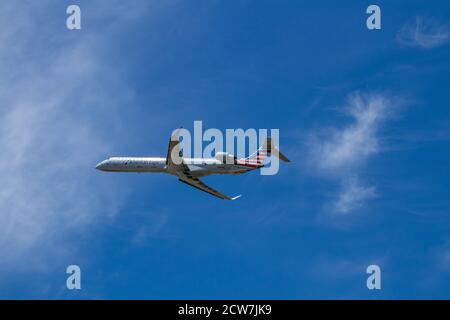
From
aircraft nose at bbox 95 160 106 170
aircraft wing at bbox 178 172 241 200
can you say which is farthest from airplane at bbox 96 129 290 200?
aircraft nose at bbox 95 160 106 170

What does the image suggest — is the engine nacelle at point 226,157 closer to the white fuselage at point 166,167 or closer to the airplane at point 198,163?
the airplane at point 198,163

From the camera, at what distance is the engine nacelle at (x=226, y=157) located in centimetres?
13575

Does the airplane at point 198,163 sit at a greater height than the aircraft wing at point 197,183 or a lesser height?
greater

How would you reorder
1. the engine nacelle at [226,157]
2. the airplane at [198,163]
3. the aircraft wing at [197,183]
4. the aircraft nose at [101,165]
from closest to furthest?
the engine nacelle at [226,157] < the airplane at [198,163] < the aircraft wing at [197,183] < the aircraft nose at [101,165]

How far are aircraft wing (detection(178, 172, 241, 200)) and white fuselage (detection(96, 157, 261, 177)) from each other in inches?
66.9

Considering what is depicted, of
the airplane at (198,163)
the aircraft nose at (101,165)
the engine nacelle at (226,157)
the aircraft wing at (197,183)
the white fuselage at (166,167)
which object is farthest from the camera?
the aircraft nose at (101,165)

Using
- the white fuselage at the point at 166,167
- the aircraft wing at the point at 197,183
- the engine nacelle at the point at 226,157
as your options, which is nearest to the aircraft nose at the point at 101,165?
the white fuselage at the point at 166,167

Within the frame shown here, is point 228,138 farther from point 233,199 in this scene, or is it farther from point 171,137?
point 233,199

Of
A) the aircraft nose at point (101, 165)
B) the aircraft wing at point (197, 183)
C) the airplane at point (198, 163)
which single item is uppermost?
the aircraft nose at point (101, 165)

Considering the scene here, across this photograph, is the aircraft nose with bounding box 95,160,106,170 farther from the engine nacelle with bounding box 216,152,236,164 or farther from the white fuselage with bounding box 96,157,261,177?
the engine nacelle with bounding box 216,152,236,164

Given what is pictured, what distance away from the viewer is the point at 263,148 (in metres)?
140

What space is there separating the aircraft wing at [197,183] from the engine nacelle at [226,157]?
7.36 meters

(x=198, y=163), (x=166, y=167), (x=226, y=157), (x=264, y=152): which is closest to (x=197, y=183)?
(x=198, y=163)
